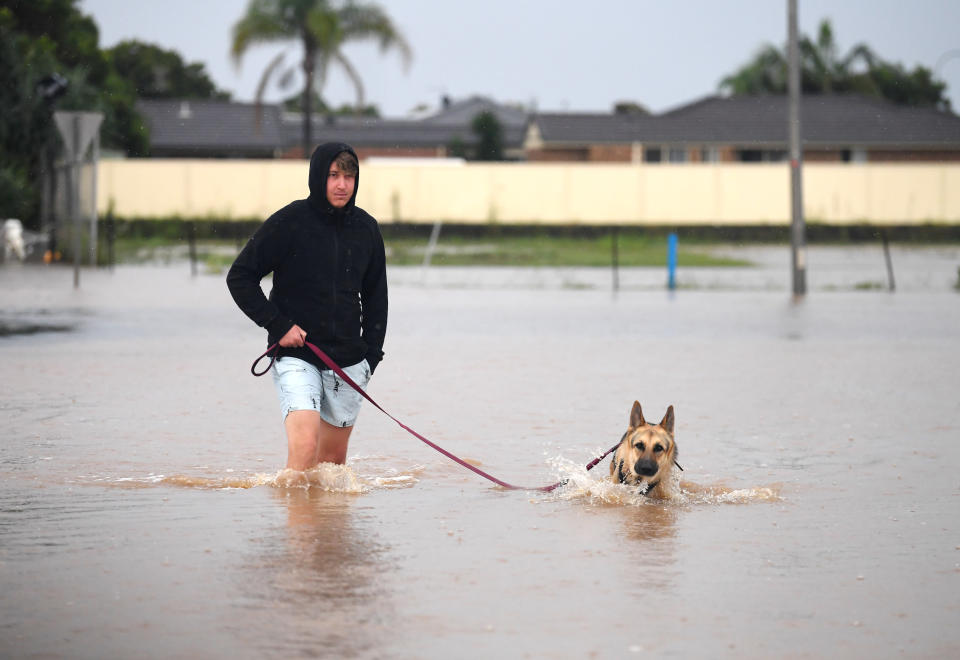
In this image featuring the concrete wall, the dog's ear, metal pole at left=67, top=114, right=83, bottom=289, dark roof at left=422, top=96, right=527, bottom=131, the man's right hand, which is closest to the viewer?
the man's right hand

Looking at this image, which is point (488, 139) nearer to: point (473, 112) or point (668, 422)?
point (473, 112)

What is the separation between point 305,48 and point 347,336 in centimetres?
4834

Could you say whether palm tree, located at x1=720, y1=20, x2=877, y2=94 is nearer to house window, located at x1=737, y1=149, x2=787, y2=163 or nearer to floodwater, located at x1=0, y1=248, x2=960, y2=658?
house window, located at x1=737, y1=149, x2=787, y2=163

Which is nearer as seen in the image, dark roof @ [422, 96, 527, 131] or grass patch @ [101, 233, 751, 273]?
grass patch @ [101, 233, 751, 273]

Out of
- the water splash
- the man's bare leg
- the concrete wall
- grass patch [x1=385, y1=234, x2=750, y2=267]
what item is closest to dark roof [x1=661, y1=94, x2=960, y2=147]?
the concrete wall

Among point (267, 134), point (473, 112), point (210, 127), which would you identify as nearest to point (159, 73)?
point (210, 127)

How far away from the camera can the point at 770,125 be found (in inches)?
2911

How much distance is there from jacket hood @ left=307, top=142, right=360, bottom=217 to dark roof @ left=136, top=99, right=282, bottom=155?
2972 inches

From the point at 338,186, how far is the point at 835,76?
82.5 meters

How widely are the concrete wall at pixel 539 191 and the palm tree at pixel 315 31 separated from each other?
5195 millimetres

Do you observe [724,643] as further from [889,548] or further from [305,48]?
[305,48]

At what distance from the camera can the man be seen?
743cm

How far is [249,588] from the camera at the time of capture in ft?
19.3

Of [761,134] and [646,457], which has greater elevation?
[761,134]
